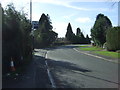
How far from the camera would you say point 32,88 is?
9.02 meters

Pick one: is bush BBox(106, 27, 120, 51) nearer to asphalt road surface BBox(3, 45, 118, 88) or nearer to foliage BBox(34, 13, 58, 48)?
asphalt road surface BBox(3, 45, 118, 88)

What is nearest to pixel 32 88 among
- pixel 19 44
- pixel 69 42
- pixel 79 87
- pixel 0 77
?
pixel 79 87

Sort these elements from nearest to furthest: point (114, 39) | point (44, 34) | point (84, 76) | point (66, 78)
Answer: point (66, 78) → point (84, 76) → point (114, 39) → point (44, 34)

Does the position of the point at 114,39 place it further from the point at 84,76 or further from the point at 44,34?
the point at 44,34

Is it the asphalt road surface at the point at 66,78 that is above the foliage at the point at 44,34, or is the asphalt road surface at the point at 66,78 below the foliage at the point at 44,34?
below

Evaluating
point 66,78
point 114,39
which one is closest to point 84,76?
point 66,78

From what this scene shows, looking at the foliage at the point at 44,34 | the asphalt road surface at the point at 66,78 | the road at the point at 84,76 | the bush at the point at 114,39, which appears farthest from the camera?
the foliage at the point at 44,34

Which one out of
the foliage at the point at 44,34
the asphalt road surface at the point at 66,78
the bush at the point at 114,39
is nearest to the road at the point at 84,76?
the asphalt road surface at the point at 66,78

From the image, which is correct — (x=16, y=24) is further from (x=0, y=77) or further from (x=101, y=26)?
(x=101, y=26)

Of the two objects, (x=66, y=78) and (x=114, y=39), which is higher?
A: (x=114, y=39)

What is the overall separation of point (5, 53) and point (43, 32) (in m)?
68.8

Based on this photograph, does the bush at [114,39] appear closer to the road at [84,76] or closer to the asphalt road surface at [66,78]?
the road at [84,76]

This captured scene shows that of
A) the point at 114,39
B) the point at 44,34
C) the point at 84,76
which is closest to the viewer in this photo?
the point at 84,76

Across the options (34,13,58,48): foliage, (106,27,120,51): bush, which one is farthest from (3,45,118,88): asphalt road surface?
(34,13,58,48): foliage
